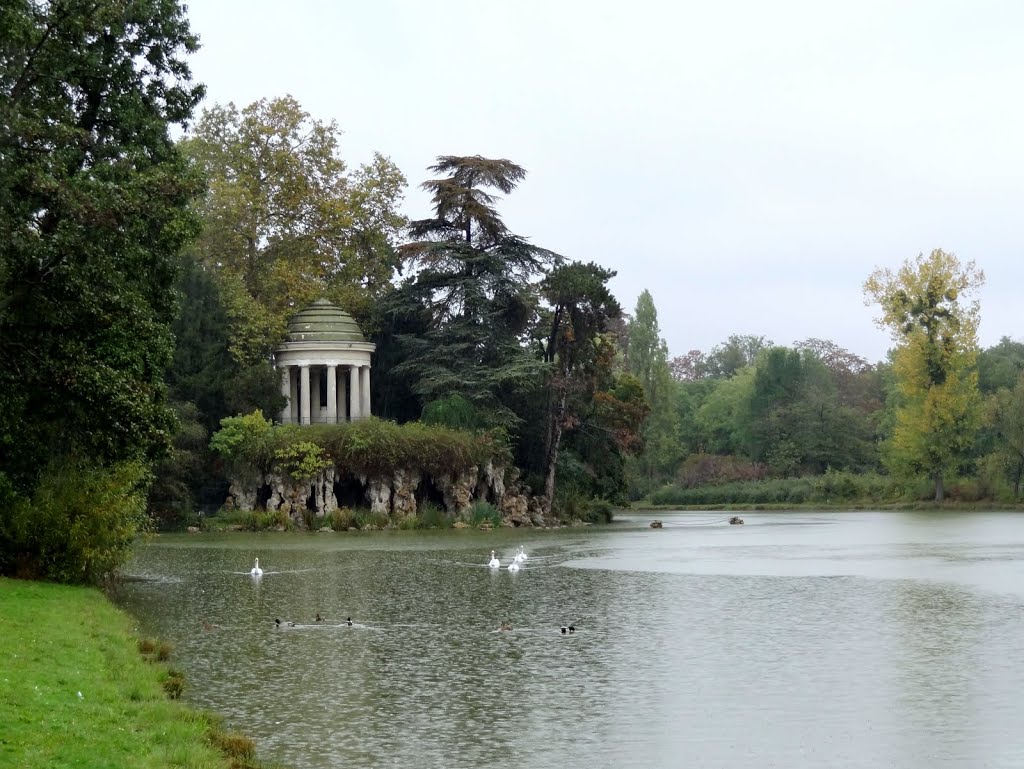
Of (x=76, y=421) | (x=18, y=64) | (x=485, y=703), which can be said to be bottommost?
(x=485, y=703)

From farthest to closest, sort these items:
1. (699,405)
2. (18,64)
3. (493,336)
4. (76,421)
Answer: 1. (699,405)
2. (493,336)
3. (76,421)
4. (18,64)

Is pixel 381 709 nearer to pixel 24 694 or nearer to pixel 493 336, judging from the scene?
pixel 24 694

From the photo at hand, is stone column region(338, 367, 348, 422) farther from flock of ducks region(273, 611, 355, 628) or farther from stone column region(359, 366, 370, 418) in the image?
flock of ducks region(273, 611, 355, 628)

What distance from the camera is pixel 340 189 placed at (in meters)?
68.9

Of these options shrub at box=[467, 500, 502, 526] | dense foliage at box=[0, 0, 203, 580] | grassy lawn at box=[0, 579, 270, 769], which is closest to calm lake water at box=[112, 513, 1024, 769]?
grassy lawn at box=[0, 579, 270, 769]

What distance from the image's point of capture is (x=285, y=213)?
6775cm

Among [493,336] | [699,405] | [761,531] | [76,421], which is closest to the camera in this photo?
[76,421]

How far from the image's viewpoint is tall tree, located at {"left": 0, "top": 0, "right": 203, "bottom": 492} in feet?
75.5

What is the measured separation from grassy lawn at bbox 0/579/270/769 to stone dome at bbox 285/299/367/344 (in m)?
45.1

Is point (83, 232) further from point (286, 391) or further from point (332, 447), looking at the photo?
point (286, 391)

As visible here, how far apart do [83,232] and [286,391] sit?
4286cm

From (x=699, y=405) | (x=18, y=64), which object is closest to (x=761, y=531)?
(x=18, y=64)

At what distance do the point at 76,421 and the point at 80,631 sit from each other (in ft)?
26.4

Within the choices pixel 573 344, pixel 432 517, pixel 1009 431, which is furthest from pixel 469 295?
pixel 1009 431
